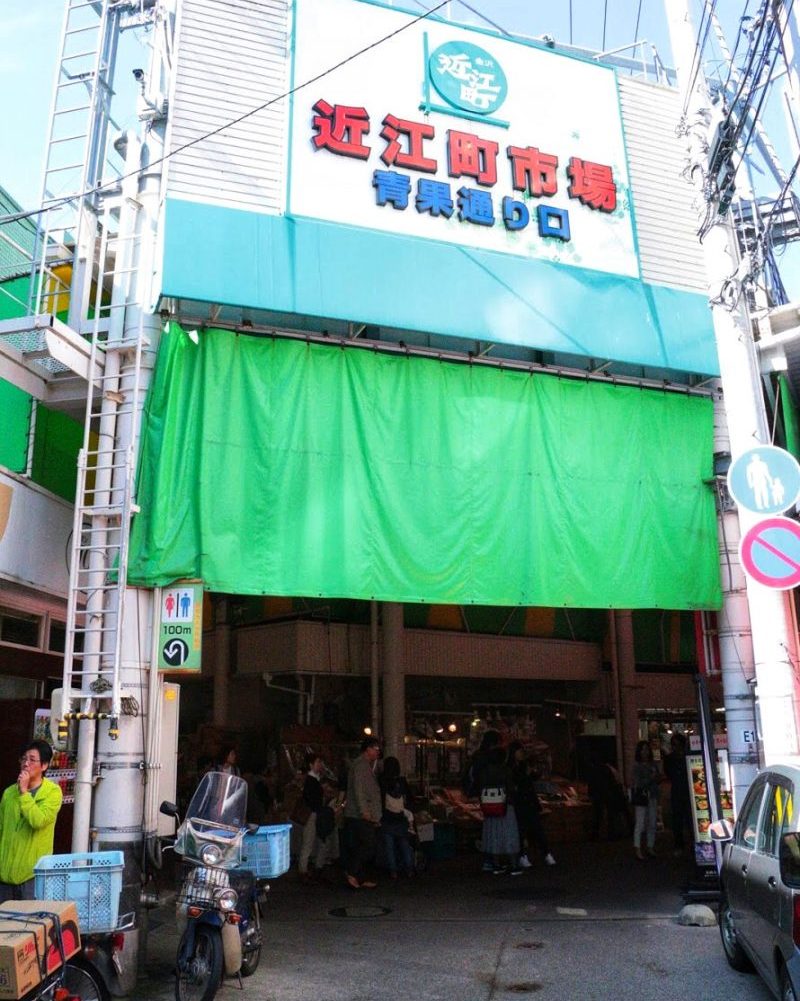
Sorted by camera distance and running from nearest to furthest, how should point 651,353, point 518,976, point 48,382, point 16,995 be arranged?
point 16,995
point 518,976
point 48,382
point 651,353

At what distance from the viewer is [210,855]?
6723mm

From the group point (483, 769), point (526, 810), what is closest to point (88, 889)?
point (483, 769)

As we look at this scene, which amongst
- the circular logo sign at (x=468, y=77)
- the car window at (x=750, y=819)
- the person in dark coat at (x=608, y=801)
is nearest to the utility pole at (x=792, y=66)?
the circular logo sign at (x=468, y=77)

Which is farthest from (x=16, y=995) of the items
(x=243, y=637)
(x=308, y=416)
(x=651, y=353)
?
(x=243, y=637)

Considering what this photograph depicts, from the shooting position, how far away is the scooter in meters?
6.47

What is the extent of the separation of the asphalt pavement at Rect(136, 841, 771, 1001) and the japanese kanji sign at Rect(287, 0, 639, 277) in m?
7.95

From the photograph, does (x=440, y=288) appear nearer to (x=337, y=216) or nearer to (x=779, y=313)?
(x=337, y=216)

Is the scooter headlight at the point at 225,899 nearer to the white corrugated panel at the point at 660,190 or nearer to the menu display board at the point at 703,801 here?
the menu display board at the point at 703,801

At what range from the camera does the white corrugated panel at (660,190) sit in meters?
12.3

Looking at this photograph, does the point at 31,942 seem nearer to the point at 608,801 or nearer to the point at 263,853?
the point at 263,853

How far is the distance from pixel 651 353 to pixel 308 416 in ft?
15.1

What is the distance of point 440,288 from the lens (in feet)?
34.7

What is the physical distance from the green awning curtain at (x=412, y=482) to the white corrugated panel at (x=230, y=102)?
1762 millimetres

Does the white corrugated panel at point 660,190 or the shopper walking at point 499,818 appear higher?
the white corrugated panel at point 660,190
